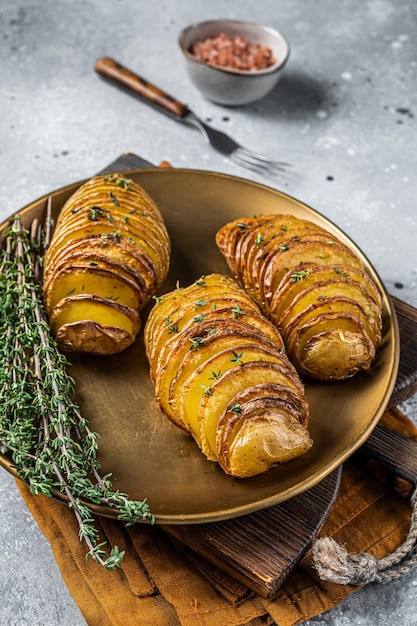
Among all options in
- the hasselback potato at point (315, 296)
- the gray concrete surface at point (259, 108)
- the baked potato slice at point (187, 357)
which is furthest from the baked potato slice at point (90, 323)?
the gray concrete surface at point (259, 108)

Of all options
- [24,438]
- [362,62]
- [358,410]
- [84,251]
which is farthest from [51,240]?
[362,62]

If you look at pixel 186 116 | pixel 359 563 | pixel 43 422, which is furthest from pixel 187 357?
pixel 186 116

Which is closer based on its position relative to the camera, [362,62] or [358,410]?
[358,410]

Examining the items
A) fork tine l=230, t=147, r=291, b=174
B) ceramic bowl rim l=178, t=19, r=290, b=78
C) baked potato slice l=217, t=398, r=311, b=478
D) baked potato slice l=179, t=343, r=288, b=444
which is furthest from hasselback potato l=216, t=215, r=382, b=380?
ceramic bowl rim l=178, t=19, r=290, b=78

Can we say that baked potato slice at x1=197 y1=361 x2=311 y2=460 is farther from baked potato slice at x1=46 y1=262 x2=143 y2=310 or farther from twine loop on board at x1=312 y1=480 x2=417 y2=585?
baked potato slice at x1=46 y1=262 x2=143 y2=310

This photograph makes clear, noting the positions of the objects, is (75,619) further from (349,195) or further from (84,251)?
(349,195)

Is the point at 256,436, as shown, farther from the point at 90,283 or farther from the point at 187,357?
the point at 90,283
